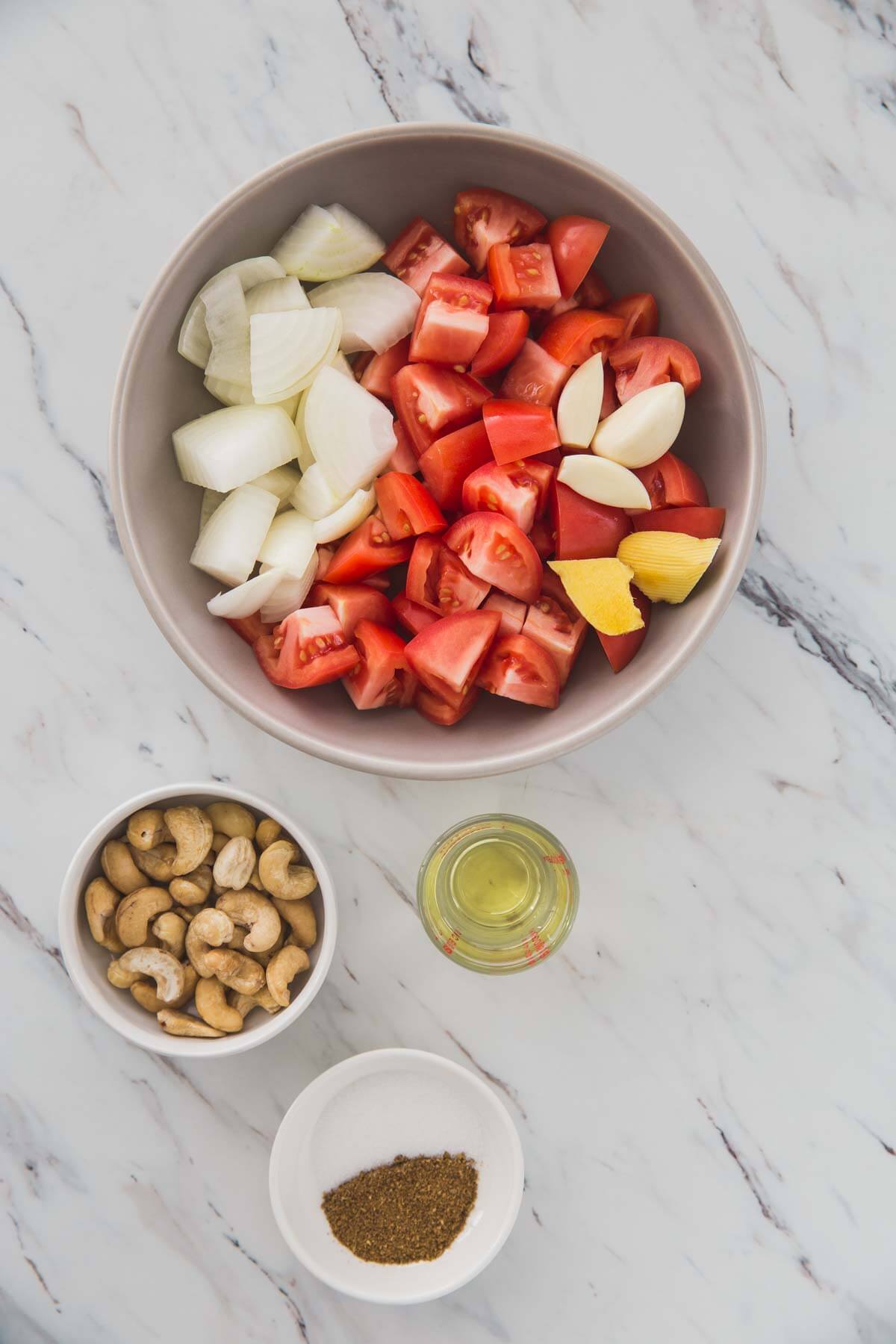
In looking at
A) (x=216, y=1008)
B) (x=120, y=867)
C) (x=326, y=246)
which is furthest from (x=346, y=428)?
(x=216, y=1008)

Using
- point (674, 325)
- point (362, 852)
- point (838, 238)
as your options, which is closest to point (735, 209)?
point (838, 238)

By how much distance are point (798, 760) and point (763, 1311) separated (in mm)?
766

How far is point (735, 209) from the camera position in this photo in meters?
1.26

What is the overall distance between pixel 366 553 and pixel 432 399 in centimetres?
18

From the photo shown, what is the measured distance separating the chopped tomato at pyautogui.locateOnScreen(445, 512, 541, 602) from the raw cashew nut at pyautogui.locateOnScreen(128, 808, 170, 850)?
0.50 metres

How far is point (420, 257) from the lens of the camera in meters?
1.15

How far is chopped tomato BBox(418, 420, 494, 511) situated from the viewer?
1085 millimetres

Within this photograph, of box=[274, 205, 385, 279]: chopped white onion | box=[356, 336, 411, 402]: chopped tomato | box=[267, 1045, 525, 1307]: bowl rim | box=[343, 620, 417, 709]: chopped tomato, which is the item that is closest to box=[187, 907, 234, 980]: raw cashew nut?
box=[267, 1045, 525, 1307]: bowl rim

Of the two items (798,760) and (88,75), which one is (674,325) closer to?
(798,760)

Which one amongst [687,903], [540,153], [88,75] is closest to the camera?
[540,153]

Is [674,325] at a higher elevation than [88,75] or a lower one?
lower

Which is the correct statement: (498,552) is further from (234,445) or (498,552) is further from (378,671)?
(234,445)

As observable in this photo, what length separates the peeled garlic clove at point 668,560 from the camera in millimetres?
1053

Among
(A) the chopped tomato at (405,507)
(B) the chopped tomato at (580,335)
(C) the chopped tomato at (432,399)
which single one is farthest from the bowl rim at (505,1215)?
(B) the chopped tomato at (580,335)
